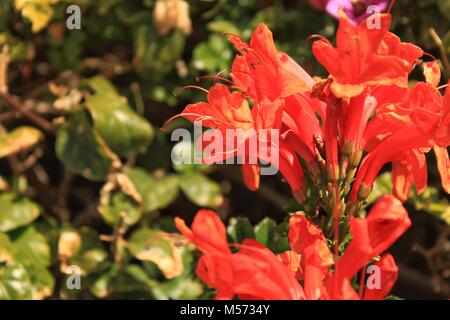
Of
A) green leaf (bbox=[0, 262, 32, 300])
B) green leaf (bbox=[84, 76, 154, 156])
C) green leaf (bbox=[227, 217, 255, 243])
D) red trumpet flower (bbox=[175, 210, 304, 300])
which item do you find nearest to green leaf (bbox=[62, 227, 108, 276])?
green leaf (bbox=[0, 262, 32, 300])

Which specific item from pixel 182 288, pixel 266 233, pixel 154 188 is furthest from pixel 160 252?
pixel 266 233

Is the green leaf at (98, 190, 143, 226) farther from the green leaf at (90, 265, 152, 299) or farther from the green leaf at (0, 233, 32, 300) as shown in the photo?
the green leaf at (0, 233, 32, 300)

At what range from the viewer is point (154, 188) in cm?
214

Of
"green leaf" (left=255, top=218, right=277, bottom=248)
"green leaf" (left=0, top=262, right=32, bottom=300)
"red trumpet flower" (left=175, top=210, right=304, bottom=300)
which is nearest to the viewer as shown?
"red trumpet flower" (left=175, top=210, right=304, bottom=300)

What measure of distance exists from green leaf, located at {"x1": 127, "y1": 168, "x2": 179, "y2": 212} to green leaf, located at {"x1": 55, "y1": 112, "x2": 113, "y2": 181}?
9 centimetres

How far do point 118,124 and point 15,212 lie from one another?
356mm

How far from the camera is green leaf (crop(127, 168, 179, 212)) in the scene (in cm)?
212

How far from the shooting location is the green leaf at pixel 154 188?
2115mm

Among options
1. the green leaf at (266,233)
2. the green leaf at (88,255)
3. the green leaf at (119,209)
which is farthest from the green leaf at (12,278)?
the green leaf at (266,233)

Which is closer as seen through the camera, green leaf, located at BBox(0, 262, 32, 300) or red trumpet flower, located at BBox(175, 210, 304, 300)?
red trumpet flower, located at BBox(175, 210, 304, 300)

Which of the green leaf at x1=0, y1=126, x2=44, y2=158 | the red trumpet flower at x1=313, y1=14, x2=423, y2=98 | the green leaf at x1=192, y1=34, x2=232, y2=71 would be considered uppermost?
the red trumpet flower at x1=313, y1=14, x2=423, y2=98

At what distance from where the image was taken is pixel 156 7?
2207mm
